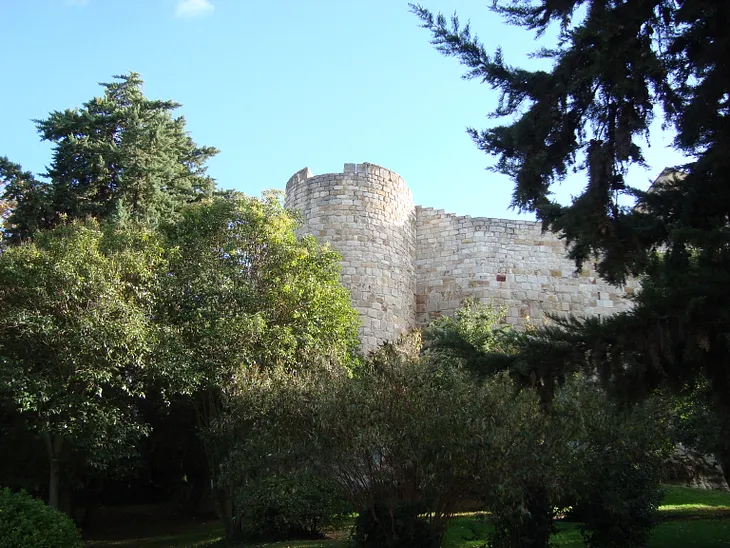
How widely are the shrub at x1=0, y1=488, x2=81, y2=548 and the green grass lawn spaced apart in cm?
343

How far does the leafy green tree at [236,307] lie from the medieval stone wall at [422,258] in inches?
161

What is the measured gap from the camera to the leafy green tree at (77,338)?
13562 millimetres

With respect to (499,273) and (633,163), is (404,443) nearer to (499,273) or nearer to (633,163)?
(633,163)

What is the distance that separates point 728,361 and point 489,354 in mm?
1712

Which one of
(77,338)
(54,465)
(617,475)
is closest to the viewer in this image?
(617,475)

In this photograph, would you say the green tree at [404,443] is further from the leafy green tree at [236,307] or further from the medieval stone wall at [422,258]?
the medieval stone wall at [422,258]

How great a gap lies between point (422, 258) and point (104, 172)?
32.8 feet

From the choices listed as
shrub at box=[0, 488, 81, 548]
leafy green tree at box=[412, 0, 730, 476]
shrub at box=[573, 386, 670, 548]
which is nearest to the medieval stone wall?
shrub at box=[573, 386, 670, 548]

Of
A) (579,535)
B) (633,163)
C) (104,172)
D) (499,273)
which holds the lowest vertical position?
(579,535)

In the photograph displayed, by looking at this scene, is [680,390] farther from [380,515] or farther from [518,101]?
[380,515]

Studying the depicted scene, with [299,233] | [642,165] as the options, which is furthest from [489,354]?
[299,233]

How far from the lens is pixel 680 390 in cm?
605

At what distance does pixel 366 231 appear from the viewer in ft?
72.3

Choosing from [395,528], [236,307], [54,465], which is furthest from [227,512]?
[395,528]
